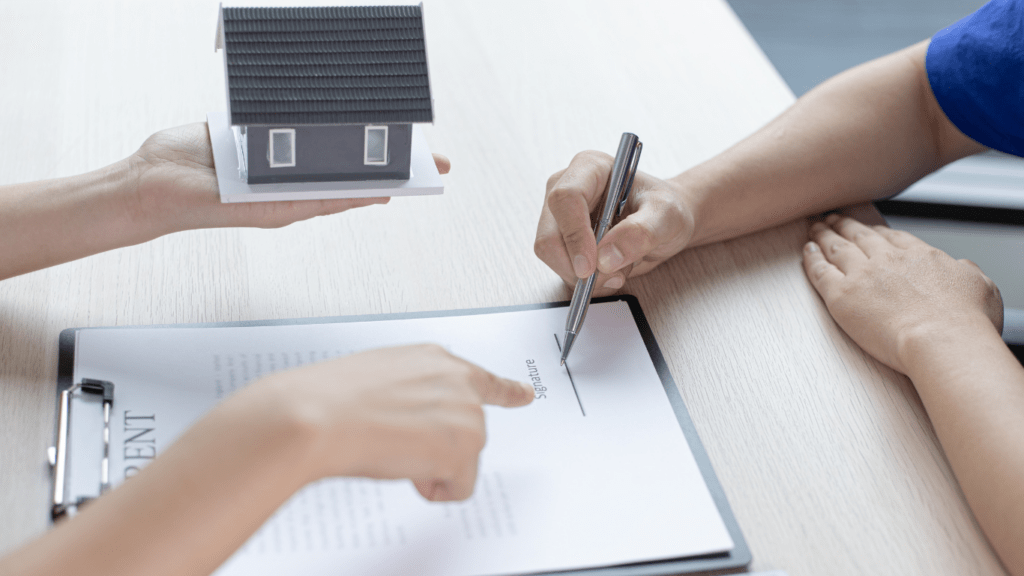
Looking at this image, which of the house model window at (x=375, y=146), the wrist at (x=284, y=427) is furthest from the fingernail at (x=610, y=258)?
the wrist at (x=284, y=427)

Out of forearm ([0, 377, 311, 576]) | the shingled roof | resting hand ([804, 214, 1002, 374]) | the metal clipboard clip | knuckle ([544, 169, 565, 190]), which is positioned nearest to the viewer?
forearm ([0, 377, 311, 576])

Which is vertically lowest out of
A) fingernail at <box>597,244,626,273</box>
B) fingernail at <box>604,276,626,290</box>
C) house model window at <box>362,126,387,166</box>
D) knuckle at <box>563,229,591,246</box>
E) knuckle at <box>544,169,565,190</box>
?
fingernail at <box>604,276,626,290</box>

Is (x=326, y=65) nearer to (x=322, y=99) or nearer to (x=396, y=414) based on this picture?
(x=322, y=99)

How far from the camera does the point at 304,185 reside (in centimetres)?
74

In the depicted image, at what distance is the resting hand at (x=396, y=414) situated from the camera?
50cm

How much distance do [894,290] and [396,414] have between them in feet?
1.84

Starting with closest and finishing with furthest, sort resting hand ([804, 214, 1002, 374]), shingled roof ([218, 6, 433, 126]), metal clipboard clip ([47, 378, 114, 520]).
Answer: metal clipboard clip ([47, 378, 114, 520]) < shingled roof ([218, 6, 433, 126]) < resting hand ([804, 214, 1002, 374])

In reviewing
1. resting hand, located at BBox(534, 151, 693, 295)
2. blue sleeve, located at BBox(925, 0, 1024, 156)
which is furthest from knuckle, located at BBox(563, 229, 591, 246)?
blue sleeve, located at BBox(925, 0, 1024, 156)

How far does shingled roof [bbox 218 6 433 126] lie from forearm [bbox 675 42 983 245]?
37cm

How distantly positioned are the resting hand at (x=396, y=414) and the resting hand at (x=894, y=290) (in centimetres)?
42

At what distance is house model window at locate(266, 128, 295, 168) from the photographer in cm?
71

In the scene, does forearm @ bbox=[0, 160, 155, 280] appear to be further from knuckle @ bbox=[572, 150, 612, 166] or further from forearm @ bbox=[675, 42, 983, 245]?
forearm @ bbox=[675, 42, 983, 245]

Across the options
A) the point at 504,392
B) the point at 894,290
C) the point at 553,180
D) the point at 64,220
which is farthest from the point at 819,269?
the point at 64,220

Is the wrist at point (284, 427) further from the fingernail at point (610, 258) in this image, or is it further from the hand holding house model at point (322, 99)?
the fingernail at point (610, 258)
